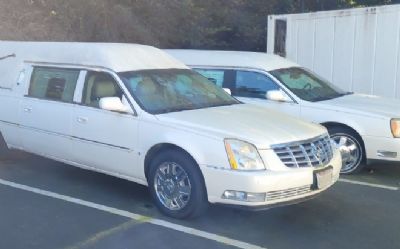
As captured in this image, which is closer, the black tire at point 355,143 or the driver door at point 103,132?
the driver door at point 103,132

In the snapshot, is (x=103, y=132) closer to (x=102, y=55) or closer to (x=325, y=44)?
(x=102, y=55)

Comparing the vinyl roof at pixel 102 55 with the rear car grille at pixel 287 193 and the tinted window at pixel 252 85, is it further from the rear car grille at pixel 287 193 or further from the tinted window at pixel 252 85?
the rear car grille at pixel 287 193

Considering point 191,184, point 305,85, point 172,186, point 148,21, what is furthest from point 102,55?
point 148,21

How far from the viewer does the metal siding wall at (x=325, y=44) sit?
11102 mm

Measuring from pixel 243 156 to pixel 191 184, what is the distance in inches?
23.1

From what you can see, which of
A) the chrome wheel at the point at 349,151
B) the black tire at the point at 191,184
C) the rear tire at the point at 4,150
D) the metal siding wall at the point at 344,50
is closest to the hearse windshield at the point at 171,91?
the black tire at the point at 191,184

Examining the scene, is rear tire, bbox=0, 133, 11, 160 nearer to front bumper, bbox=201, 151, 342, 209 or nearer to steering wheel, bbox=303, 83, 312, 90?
front bumper, bbox=201, 151, 342, 209

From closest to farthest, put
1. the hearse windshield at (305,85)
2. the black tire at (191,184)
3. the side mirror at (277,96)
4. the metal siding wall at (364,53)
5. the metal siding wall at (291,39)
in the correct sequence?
the black tire at (191,184), the side mirror at (277,96), the hearse windshield at (305,85), the metal siding wall at (364,53), the metal siding wall at (291,39)

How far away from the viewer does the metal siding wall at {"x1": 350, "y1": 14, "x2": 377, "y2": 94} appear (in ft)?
34.4

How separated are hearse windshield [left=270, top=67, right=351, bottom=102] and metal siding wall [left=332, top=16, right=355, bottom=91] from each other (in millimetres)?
2702

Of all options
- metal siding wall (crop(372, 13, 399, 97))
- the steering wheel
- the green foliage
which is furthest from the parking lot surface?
the green foliage

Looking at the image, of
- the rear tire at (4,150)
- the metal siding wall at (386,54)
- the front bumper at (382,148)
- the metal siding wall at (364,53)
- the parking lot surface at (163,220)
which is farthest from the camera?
the metal siding wall at (364,53)

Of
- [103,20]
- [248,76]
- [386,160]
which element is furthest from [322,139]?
[103,20]

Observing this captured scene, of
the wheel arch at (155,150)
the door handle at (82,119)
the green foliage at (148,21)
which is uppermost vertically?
the green foliage at (148,21)
